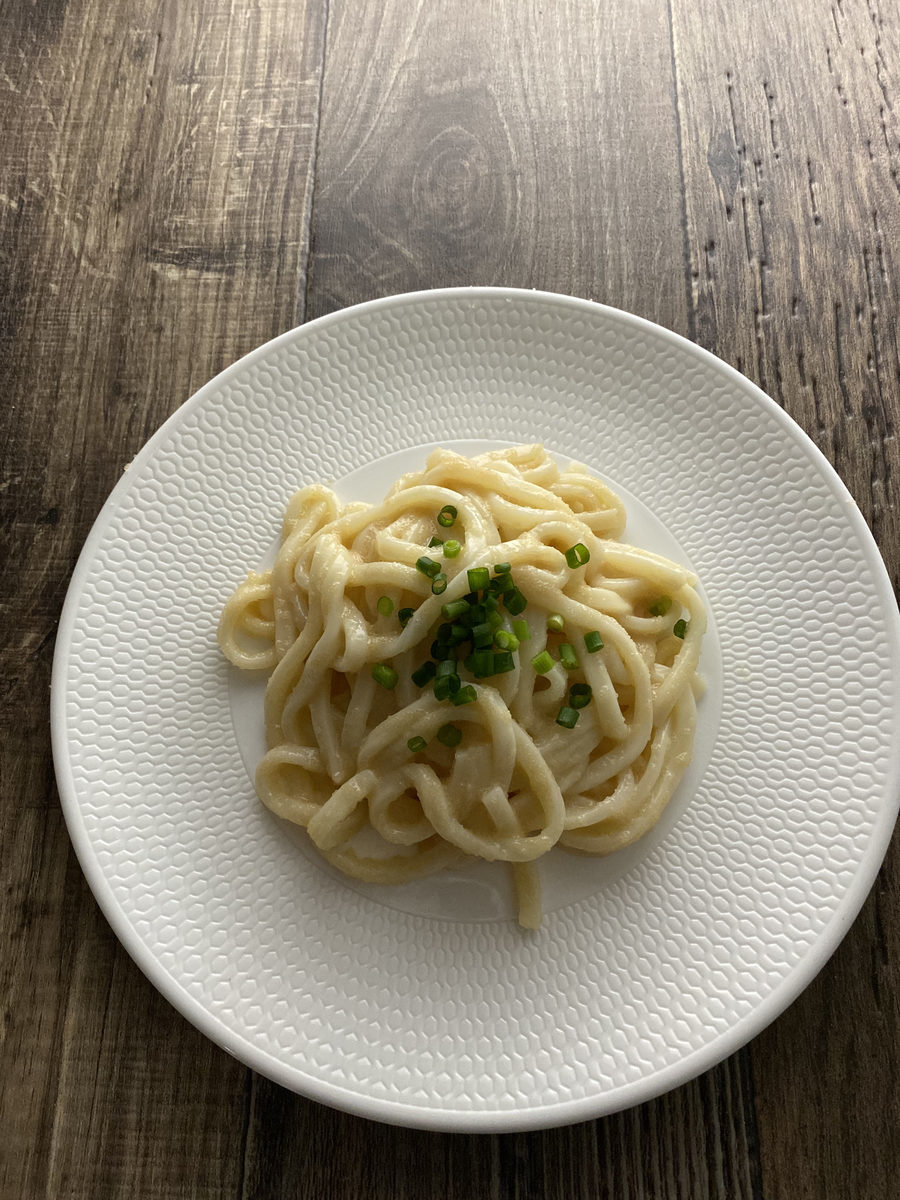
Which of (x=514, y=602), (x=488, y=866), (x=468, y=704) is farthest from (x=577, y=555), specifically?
(x=488, y=866)

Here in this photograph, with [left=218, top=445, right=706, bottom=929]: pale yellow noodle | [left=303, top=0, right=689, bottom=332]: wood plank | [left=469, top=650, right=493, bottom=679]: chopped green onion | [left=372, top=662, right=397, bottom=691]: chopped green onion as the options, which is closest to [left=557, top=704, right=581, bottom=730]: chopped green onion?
[left=218, top=445, right=706, bottom=929]: pale yellow noodle

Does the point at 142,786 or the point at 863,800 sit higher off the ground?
the point at 863,800

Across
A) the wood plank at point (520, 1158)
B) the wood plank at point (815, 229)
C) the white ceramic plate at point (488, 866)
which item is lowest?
the wood plank at point (520, 1158)

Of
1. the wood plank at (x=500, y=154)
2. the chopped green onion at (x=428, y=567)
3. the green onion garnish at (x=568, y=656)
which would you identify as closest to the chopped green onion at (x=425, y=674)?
the chopped green onion at (x=428, y=567)

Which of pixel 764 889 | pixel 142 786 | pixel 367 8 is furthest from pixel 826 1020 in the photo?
pixel 367 8

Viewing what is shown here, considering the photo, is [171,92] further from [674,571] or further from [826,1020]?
[826,1020]

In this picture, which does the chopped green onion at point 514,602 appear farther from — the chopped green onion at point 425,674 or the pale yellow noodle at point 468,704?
the chopped green onion at point 425,674
